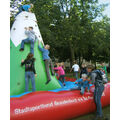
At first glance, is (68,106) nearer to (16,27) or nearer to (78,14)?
(16,27)

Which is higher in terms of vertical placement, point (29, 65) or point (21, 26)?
point (21, 26)

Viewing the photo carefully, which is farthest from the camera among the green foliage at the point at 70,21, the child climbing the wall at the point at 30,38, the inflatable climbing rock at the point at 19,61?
the green foliage at the point at 70,21

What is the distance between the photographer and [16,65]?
4.89 metres

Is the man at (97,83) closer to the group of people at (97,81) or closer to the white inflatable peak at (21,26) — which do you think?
the group of people at (97,81)

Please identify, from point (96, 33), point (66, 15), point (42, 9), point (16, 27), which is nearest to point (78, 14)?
point (66, 15)

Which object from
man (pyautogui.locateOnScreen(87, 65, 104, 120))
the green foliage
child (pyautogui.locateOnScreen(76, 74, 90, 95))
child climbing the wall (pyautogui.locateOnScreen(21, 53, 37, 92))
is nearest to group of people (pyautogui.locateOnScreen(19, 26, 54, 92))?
child climbing the wall (pyautogui.locateOnScreen(21, 53, 37, 92))

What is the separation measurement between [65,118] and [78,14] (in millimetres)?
11260

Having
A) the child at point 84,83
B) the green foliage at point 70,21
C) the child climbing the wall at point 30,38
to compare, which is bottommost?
the child at point 84,83

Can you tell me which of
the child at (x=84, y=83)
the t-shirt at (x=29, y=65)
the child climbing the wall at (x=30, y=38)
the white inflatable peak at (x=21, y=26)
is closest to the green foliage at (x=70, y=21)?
the white inflatable peak at (x=21, y=26)

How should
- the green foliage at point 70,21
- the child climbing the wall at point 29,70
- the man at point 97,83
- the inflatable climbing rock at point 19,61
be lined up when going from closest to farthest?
the man at point 97,83 → the child climbing the wall at point 29,70 → the inflatable climbing rock at point 19,61 → the green foliage at point 70,21

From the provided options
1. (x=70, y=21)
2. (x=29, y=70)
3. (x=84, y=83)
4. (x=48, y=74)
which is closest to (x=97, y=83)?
(x=84, y=83)

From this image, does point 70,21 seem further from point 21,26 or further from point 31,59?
point 31,59

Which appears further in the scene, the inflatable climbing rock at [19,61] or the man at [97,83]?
the inflatable climbing rock at [19,61]

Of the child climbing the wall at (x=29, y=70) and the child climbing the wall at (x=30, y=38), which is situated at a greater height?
the child climbing the wall at (x=30, y=38)
